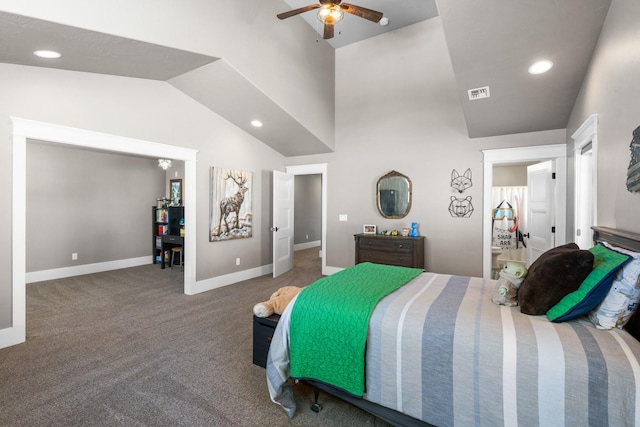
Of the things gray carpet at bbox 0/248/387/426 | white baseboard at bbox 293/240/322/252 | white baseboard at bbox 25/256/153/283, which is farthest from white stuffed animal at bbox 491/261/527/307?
white baseboard at bbox 293/240/322/252

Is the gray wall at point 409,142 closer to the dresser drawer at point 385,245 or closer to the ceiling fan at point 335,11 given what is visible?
the dresser drawer at point 385,245

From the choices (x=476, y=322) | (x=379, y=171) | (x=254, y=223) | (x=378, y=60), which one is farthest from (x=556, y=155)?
(x=254, y=223)

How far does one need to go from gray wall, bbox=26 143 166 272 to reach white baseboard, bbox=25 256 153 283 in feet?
0.24

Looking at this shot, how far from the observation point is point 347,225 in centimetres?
541

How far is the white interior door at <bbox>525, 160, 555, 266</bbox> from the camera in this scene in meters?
3.92

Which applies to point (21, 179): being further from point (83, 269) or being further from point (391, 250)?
point (391, 250)

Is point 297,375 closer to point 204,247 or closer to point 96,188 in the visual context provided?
point 204,247

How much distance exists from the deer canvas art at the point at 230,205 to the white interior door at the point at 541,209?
172 inches

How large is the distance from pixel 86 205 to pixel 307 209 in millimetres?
5274

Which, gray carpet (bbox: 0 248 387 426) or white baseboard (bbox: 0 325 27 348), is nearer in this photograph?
gray carpet (bbox: 0 248 387 426)

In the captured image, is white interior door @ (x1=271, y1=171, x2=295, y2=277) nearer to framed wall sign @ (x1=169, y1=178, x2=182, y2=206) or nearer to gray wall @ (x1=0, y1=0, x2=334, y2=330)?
gray wall @ (x1=0, y1=0, x2=334, y2=330)

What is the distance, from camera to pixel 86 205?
5656mm

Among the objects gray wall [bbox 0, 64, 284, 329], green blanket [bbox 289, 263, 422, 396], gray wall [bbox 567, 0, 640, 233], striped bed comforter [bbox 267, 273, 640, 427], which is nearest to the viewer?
striped bed comforter [bbox 267, 273, 640, 427]

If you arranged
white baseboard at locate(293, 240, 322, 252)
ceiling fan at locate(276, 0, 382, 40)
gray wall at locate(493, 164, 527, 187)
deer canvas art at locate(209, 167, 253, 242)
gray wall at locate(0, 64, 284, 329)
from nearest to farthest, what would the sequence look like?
gray wall at locate(0, 64, 284, 329), ceiling fan at locate(276, 0, 382, 40), deer canvas art at locate(209, 167, 253, 242), gray wall at locate(493, 164, 527, 187), white baseboard at locate(293, 240, 322, 252)
